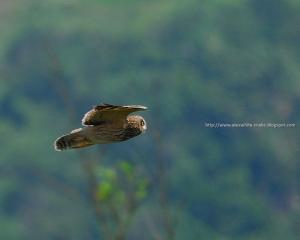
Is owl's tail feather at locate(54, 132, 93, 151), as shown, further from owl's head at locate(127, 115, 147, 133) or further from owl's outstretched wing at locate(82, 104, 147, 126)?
owl's head at locate(127, 115, 147, 133)

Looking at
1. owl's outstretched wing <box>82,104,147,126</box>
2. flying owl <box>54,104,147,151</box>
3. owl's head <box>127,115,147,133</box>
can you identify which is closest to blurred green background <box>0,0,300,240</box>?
owl's head <box>127,115,147,133</box>

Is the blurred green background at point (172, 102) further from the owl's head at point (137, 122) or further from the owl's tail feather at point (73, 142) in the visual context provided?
the owl's tail feather at point (73, 142)

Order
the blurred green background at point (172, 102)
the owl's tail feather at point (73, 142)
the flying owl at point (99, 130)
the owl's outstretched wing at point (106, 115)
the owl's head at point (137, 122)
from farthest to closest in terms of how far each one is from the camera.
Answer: the blurred green background at point (172, 102)
the owl's head at point (137, 122)
the owl's tail feather at point (73, 142)
the flying owl at point (99, 130)
the owl's outstretched wing at point (106, 115)

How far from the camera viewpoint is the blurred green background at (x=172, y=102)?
92.4 m

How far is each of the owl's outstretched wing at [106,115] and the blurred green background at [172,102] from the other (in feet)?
214

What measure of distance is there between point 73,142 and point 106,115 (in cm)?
45

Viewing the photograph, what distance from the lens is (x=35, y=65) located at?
367 feet

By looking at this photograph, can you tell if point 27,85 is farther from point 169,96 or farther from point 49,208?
point 49,208

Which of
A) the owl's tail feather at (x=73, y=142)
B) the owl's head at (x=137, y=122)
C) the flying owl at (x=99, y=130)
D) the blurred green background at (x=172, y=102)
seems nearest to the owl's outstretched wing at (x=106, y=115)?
the flying owl at (x=99, y=130)

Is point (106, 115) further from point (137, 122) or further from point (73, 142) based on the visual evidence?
point (137, 122)

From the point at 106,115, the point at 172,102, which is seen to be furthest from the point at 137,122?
the point at 172,102

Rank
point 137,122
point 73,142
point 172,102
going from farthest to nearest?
point 172,102
point 137,122
point 73,142

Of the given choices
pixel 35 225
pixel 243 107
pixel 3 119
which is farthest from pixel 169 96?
pixel 35 225

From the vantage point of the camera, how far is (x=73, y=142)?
39.8 ft
